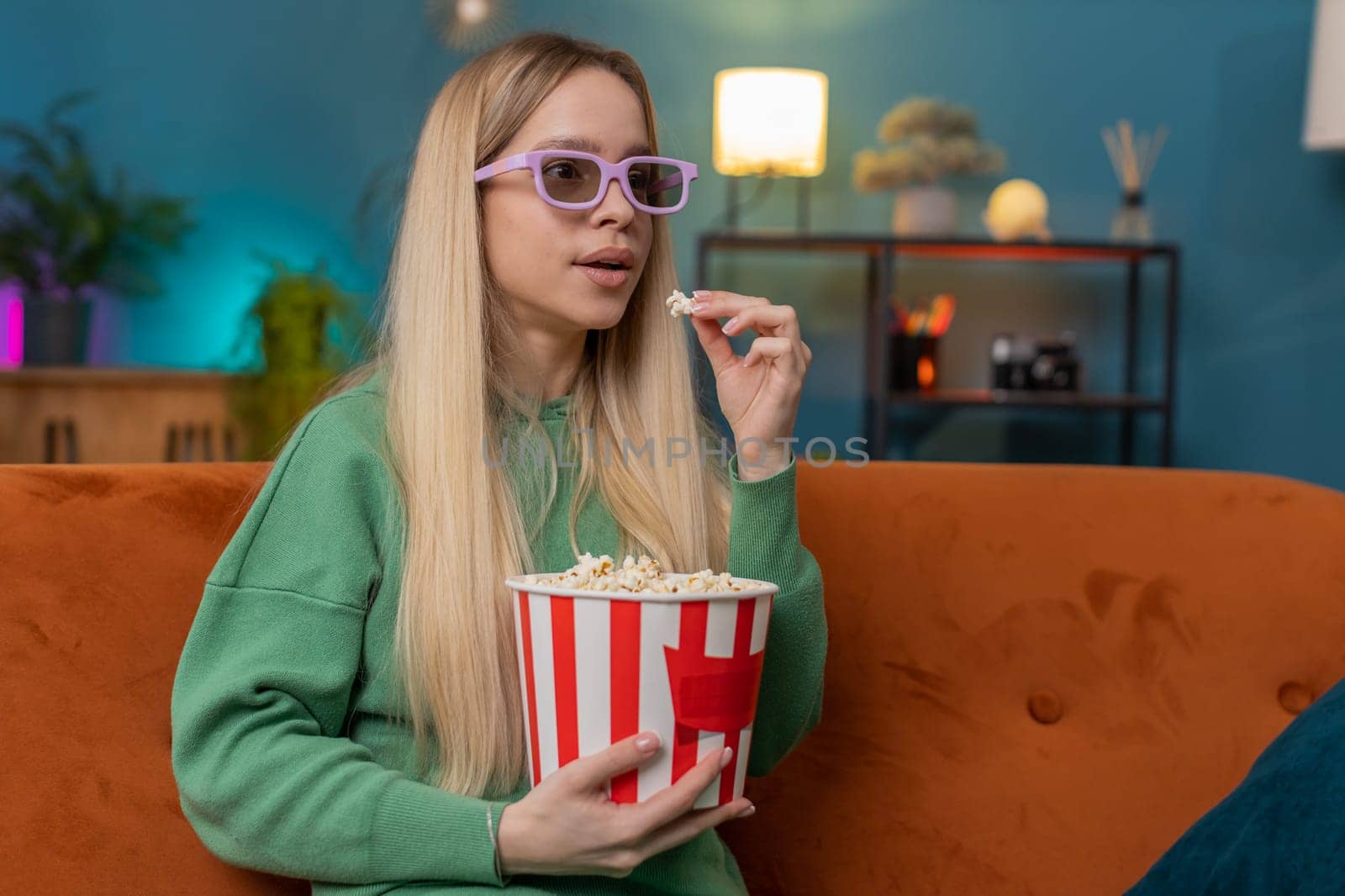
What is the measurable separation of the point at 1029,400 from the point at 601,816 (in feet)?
10.2

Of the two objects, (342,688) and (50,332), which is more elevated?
(50,332)

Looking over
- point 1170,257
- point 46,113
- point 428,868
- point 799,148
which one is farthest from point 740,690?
point 46,113

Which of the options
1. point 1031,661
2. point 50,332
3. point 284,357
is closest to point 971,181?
point 284,357

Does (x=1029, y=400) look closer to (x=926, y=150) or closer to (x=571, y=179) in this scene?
(x=926, y=150)

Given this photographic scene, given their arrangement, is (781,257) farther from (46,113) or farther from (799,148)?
(46,113)

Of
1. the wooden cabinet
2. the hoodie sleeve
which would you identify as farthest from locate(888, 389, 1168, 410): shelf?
the hoodie sleeve

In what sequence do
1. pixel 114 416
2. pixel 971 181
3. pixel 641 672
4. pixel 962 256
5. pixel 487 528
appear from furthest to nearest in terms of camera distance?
pixel 971 181
pixel 962 256
pixel 114 416
pixel 487 528
pixel 641 672

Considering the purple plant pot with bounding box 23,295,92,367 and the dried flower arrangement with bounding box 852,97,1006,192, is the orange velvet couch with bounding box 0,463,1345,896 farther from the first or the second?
the dried flower arrangement with bounding box 852,97,1006,192

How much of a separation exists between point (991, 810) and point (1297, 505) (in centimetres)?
49

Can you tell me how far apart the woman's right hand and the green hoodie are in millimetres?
49

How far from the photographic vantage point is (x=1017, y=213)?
3912 millimetres

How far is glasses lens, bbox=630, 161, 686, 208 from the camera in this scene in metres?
1.26

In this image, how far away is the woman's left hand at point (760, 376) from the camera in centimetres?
115

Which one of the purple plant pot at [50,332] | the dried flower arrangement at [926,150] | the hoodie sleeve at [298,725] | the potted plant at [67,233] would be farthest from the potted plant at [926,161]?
the hoodie sleeve at [298,725]
